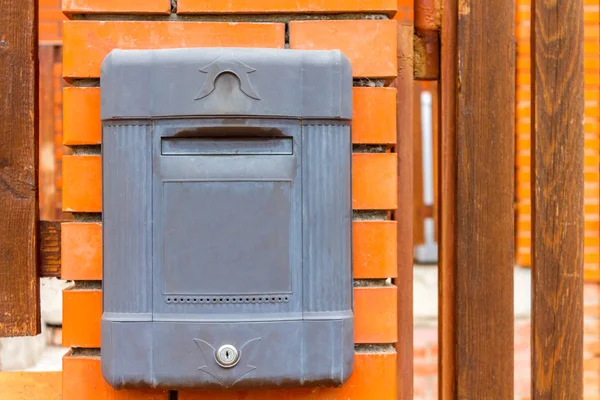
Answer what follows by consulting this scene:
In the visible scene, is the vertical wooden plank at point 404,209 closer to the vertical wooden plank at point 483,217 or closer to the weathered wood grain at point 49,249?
the vertical wooden plank at point 483,217

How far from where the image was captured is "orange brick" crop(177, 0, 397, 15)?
3.98 feet

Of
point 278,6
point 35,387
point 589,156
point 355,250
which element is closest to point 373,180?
point 355,250

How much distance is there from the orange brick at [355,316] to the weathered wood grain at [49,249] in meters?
0.07

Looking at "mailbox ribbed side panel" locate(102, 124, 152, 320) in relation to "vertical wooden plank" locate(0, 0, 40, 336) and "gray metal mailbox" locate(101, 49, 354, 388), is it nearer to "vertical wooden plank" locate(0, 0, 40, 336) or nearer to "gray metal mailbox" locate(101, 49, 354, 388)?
"gray metal mailbox" locate(101, 49, 354, 388)

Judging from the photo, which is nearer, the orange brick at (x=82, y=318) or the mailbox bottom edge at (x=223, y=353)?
the mailbox bottom edge at (x=223, y=353)

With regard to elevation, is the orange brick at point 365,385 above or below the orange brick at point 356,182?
below

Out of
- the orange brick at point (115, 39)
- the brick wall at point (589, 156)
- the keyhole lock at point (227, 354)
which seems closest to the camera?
the keyhole lock at point (227, 354)

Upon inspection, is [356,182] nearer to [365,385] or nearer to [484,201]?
[484,201]

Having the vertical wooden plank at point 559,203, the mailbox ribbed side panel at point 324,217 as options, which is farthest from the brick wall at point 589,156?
the mailbox ribbed side panel at point 324,217

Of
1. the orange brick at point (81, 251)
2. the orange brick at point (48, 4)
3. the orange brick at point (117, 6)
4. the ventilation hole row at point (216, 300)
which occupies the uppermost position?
the orange brick at point (48, 4)

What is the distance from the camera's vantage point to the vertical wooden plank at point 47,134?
351cm

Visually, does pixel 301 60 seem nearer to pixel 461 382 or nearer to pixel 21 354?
pixel 461 382

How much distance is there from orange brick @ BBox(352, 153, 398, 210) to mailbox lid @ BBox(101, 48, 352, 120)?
0.46 feet

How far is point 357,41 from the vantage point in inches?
47.9
